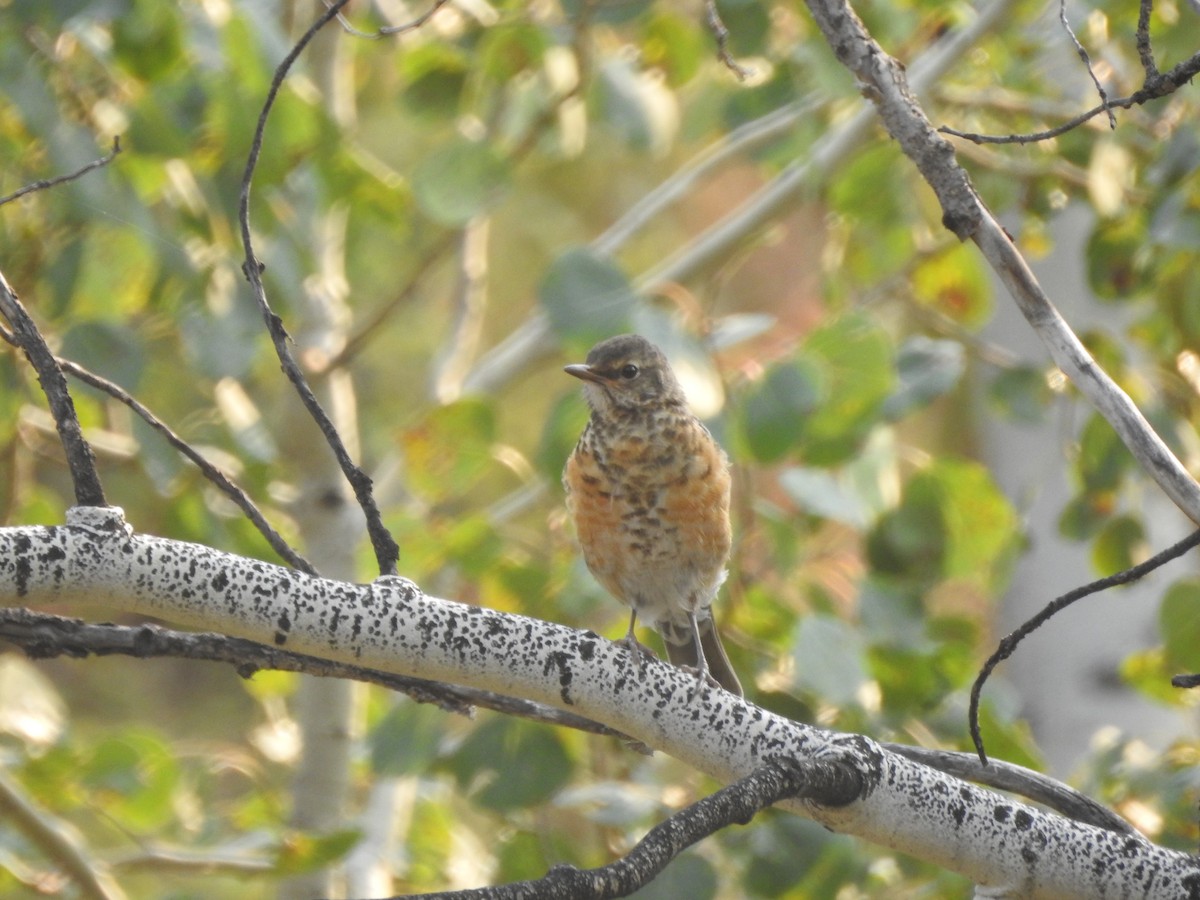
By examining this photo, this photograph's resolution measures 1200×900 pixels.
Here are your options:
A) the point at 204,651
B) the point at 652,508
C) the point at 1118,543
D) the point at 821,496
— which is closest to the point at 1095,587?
the point at 204,651

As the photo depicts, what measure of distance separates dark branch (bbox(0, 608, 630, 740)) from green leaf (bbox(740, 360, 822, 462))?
3.74 ft

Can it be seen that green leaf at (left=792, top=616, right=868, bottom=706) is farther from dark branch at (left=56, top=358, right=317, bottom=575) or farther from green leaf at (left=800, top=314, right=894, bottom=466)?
dark branch at (left=56, top=358, right=317, bottom=575)

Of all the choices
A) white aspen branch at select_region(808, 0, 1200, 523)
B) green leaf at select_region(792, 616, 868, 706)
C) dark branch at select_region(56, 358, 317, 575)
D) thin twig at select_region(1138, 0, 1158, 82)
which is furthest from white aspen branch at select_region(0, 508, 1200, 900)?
green leaf at select_region(792, 616, 868, 706)

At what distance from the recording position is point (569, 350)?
3.30 metres

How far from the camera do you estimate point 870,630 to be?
314cm

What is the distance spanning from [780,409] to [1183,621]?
102cm

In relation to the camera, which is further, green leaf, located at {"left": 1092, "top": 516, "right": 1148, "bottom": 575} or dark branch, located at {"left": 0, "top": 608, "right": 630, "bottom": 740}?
green leaf, located at {"left": 1092, "top": 516, "right": 1148, "bottom": 575}

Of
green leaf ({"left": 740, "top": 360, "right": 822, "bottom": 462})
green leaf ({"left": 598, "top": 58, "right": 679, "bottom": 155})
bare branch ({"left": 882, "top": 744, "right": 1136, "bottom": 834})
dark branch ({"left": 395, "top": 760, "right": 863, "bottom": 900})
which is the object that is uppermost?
green leaf ({"left": 598, "top": 58, "right": 679, "bottom": 155})

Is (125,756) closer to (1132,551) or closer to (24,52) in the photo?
(24,52)

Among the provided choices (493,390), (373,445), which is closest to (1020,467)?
(493,390)

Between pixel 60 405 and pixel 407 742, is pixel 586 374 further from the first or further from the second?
pixel 60 405

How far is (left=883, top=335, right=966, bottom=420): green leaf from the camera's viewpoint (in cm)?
330

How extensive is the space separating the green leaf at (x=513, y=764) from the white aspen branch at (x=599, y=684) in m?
1.31

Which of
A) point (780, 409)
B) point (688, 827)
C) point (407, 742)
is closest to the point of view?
point (688, 827)
